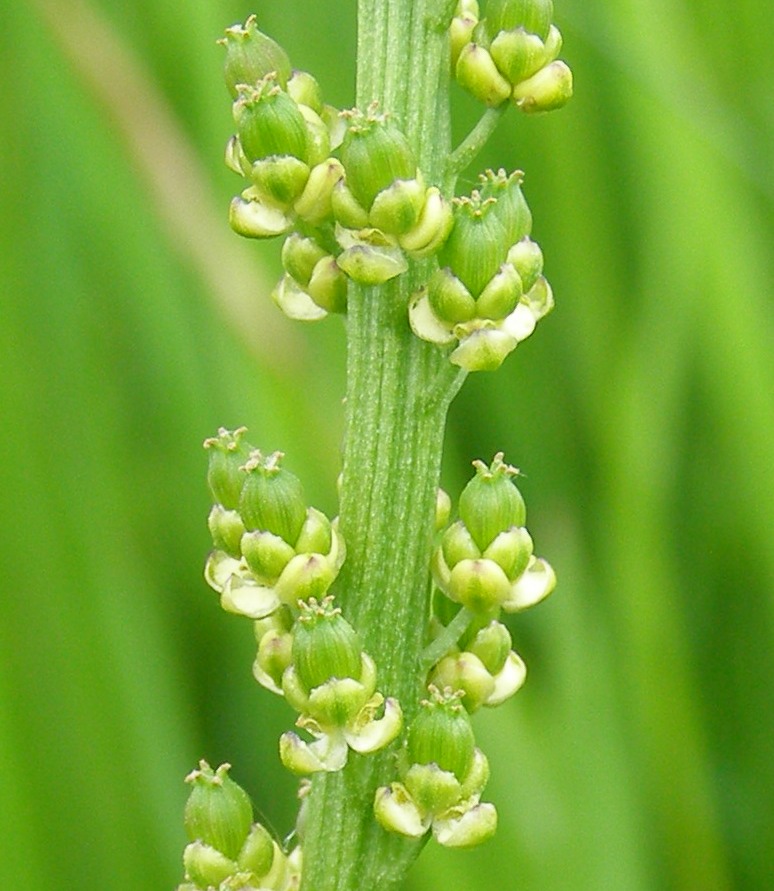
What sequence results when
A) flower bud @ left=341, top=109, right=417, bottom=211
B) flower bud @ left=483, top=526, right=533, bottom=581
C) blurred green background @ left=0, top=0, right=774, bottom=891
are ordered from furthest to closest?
blurred green background @ left=0, top=0, right=774, bottom=891 → flower bud @ left=483, top=526, right=533, bottom=581 → flower bud @ left=341, top=109, right=417, bottom=211

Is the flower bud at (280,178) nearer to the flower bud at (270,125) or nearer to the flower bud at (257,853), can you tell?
the flower bud at (270,125)

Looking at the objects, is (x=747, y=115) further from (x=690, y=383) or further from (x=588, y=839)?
(x=588, y=839)

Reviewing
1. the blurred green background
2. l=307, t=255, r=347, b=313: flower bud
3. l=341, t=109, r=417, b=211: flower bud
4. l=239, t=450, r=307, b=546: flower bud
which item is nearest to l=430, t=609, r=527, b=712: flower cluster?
l=239, t=450, r=307, b=546: flower bud

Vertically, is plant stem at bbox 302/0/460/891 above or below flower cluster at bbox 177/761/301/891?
above

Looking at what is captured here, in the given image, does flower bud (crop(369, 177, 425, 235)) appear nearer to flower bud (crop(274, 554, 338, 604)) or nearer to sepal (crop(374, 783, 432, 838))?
flower bud (crop(274, 554, 338, 604))

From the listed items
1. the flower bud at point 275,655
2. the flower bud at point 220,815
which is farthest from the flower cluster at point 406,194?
the flower bud at point 220,815

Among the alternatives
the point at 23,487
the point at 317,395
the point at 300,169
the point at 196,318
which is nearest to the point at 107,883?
the point at 23,487
